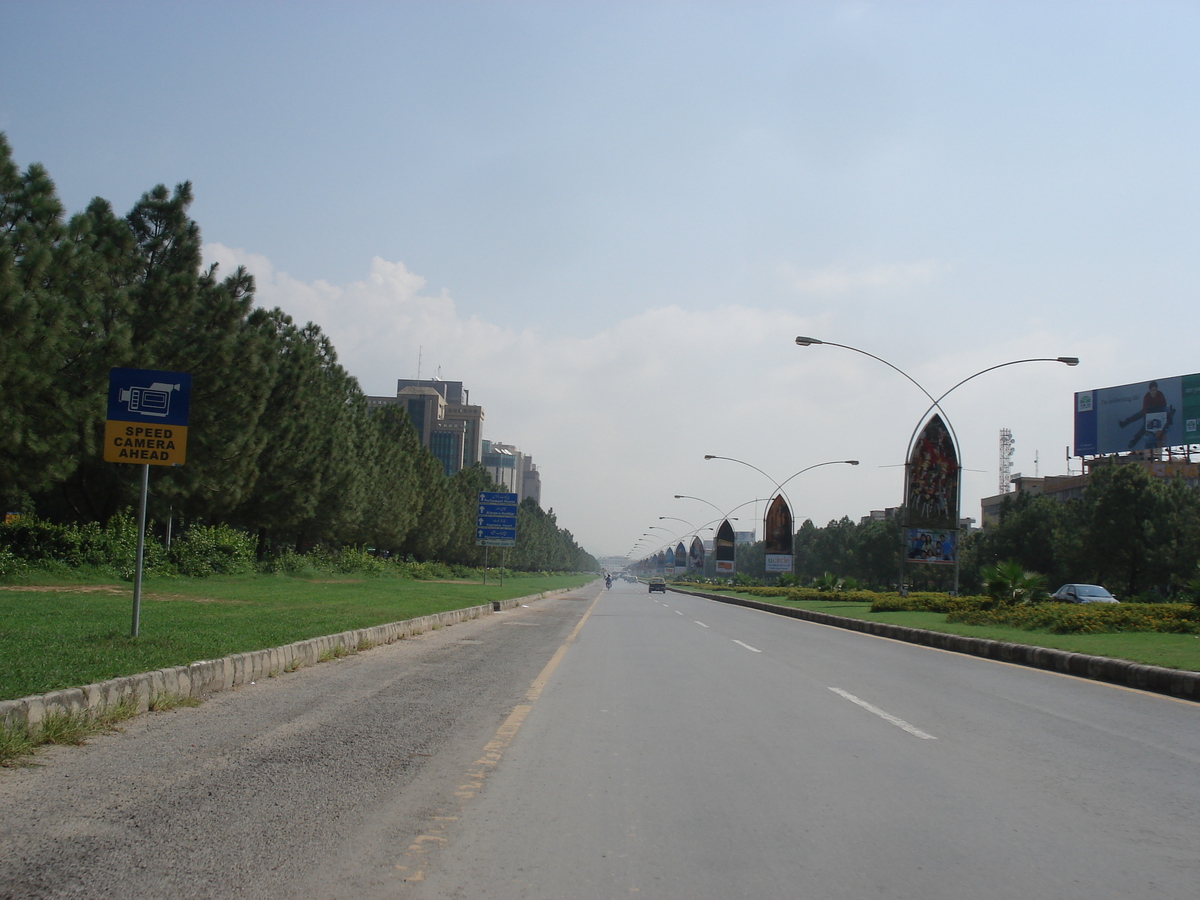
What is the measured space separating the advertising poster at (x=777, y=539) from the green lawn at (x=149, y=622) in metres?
41.3

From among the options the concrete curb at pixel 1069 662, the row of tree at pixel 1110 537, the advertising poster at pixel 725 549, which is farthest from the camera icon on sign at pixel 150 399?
the advertising poster at pixel 725 549

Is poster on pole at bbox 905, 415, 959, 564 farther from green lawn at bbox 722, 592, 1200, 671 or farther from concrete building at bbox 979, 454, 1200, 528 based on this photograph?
concrete building at bbox 979, 454, 1200, 528

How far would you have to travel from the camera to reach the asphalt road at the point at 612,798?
153 inches

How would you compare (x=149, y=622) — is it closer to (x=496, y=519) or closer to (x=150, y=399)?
(x=150, y=399)

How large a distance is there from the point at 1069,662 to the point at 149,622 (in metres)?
13.4

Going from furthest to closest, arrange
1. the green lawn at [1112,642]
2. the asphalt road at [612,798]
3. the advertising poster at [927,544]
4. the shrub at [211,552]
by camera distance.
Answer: the advertising poster at [927,544] → the shrub at [211,552] → the green lawn at [1112,642] → the asphalt road at [612,798]

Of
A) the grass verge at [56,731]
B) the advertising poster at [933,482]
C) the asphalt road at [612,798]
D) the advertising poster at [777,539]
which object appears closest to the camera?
the asphalt road at [612,798]

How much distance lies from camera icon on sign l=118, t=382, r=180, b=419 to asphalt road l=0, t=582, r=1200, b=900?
12.6ft

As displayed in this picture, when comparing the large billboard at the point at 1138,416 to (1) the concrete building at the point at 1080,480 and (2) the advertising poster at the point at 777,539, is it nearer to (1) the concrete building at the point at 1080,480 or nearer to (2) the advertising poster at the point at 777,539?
(1) the concrete building at the point at 1080,480

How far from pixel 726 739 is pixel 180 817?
4074 mm

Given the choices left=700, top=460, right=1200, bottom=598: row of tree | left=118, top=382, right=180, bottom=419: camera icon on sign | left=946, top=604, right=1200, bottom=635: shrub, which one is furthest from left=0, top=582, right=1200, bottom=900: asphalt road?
left=700, top=460, right=1200, bottom=598: row of tree

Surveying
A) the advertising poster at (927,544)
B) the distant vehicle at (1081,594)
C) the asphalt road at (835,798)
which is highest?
the advertising poster at (927,544)

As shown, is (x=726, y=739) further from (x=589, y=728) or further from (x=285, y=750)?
(x=285, y=750)

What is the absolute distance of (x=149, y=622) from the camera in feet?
40.4
